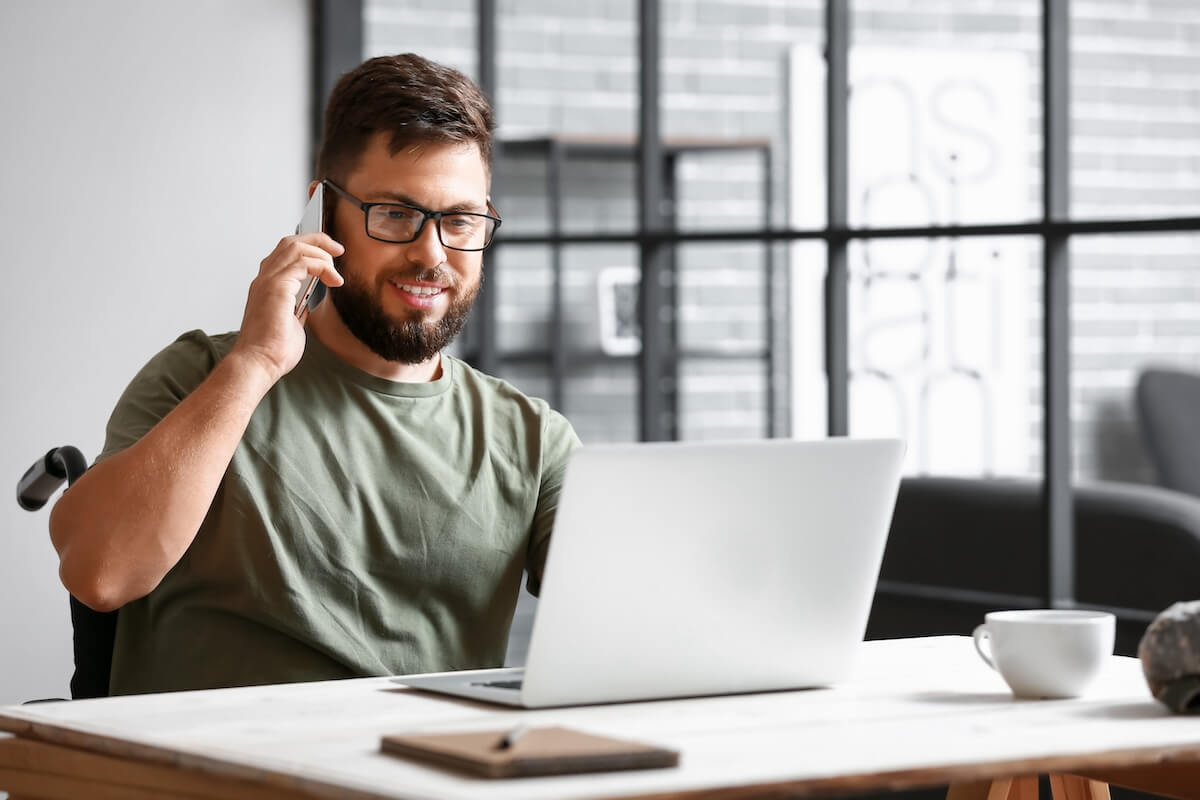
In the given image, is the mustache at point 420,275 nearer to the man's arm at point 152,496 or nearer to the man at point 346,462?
the man at point 346,462

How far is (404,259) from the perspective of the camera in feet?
5.86

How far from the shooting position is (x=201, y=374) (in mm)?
1743

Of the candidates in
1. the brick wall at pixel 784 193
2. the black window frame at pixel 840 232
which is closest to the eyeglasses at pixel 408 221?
the black window frame at pixel 840 232

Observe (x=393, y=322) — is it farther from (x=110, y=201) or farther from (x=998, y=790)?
(x=110, y=201)

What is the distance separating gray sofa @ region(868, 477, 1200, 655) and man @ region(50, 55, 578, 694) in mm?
1249

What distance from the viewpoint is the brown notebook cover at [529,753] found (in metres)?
0.92

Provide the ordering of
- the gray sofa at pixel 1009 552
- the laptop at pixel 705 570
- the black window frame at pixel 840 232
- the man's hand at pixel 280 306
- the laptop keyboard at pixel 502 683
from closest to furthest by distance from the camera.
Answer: the laptop at pixel 705 570 → the laptop keyboard at pixel 502 683 → the man's hand at pixel 280 306 → the black window frame at pixel 840 232 → the gray sofa at pixel 1009 552

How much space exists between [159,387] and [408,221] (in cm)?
35

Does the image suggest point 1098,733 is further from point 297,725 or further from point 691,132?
point 691,132

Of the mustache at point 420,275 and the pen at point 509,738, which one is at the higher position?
the mustache at point 420,275

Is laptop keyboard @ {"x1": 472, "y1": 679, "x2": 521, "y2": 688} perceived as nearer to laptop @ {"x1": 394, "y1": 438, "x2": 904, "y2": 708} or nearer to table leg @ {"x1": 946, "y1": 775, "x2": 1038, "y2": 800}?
laptop @ {"x1": 394, "y1": 438, "x2": 904, "y2": 708}

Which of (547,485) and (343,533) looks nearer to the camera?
(343,533)

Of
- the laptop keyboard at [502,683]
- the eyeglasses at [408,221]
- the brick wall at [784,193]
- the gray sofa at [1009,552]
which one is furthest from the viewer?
the brick wall at [784,193]

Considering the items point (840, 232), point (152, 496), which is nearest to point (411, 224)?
point (152, 496)
